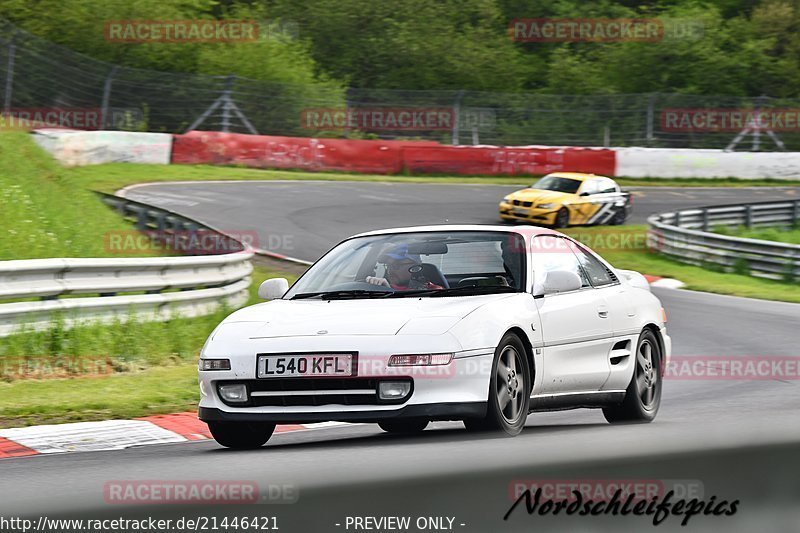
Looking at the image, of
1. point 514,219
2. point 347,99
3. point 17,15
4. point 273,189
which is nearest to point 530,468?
point 514,219

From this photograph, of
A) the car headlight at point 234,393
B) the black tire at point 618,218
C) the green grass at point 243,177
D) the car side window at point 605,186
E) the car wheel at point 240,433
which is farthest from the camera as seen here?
the black tire at point 618,218

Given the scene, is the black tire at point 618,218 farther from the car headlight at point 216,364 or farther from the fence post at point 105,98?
the car headlight at point 216,364

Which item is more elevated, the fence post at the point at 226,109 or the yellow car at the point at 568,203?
the fence post at the point at 226,109

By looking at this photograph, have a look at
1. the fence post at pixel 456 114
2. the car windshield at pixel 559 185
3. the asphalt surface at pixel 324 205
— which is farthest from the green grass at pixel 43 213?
the fence post at pixel 456 114

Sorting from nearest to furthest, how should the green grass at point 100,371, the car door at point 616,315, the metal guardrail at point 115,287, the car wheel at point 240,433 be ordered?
the car wheel at point 240,433
the car door at point 616,315
the green grass at point 100,371
the metal guardrail at point 115,287

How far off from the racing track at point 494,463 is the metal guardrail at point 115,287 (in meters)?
3.88

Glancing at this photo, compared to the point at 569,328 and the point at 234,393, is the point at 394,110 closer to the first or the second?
the point at 569,328

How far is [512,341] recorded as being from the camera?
23.4 feet

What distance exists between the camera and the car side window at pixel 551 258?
7.89 metres

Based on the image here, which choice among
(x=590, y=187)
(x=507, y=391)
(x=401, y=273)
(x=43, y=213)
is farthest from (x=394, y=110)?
(x=507, y=391)

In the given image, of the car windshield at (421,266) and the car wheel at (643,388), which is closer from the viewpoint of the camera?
the car windshield at (421,266)

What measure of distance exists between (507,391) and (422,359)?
0.64m

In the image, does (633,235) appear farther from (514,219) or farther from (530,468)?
(530,468)

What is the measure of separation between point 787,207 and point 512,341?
→ 1097 inches
